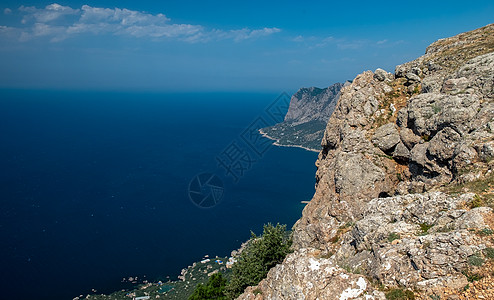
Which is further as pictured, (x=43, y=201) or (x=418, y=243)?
(x=43, y=201)

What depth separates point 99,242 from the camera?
98.2m

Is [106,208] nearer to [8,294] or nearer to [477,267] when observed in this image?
[8,294]

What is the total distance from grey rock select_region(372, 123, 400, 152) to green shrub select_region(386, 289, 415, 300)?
540 inches

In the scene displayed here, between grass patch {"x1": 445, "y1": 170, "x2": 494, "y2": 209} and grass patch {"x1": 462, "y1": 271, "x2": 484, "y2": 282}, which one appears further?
grass patch {"x1": 445, "y1": 170, "x2": 494, "y2": 209}

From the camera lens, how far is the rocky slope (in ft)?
35.1

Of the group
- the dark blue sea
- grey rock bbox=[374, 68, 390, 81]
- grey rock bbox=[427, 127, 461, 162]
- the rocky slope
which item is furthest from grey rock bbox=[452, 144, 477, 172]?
the dark blue sea

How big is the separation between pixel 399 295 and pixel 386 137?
47.9ft

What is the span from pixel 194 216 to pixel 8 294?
2379 inches

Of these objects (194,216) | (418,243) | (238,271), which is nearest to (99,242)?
(194,216)

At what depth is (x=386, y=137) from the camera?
73.8 feet

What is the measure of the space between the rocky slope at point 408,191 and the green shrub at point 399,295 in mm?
60

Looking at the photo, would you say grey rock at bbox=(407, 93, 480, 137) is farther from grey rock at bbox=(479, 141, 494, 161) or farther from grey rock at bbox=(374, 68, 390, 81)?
grey rock at bbox=(374, 68, 390, 81)

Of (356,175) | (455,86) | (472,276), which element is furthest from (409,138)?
(472,276)

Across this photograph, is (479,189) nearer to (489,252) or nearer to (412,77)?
(489,252)
